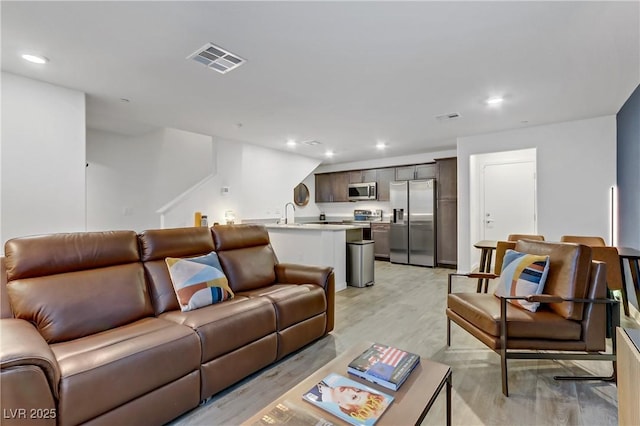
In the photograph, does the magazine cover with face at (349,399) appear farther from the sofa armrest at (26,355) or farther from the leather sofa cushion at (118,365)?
the sofa armrest at (26,355)

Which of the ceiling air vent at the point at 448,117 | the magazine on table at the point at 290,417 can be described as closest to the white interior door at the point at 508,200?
the ceiling air vent at the point at 448,117

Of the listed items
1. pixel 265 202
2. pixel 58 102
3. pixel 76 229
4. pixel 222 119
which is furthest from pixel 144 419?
pixel 265 202

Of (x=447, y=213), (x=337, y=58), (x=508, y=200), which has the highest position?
(x=337, y=58)

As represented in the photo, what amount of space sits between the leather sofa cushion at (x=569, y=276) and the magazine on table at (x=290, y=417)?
73.4 inches

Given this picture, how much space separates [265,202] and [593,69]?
5.15 meters

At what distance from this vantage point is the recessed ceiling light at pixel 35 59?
2.54 m

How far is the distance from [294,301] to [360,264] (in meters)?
2.38

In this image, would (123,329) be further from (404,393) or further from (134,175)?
(134,175)

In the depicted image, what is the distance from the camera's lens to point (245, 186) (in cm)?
586

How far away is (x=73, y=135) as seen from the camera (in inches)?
128

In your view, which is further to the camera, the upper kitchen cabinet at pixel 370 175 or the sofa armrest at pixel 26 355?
the upper kitchen cabinet at pixel 370 175

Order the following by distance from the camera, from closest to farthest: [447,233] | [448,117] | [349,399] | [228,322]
Answer: 1. [349,399]
2. [228,322]
3. [448,117]
4. [447,233]

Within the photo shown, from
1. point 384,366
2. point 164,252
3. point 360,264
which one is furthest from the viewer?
point 360,264

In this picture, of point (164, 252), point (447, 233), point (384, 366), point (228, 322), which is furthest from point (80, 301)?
point (447, 233)
